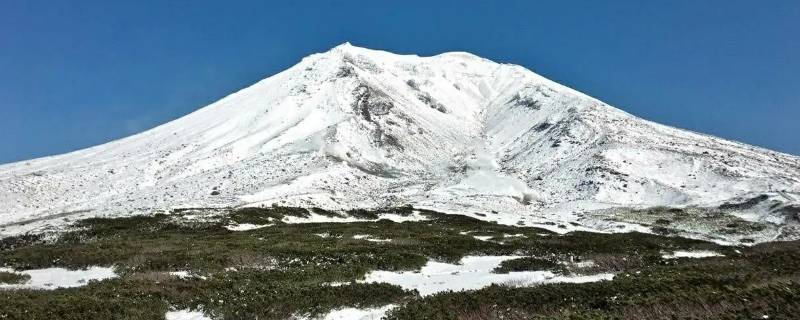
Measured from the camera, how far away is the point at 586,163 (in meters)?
100

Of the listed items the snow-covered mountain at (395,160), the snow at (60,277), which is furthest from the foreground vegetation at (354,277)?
the snow-covered mountain at (395,160)

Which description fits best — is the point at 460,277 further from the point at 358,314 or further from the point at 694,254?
the point at 694,254

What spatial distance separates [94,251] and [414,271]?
59.0 feet

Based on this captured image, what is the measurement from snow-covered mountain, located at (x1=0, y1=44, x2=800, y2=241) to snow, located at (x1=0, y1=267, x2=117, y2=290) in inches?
966

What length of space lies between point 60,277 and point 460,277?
742 inches

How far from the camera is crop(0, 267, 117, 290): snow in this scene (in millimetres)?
24711

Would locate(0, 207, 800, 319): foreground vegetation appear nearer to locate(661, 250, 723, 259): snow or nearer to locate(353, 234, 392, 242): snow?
locate(353, 234, 392, 242): snow

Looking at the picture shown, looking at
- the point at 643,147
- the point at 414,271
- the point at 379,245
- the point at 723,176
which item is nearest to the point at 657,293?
the point at 414,271

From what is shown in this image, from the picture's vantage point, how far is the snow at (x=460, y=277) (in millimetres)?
24406

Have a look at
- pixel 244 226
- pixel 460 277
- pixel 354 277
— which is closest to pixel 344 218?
pixel 244 226

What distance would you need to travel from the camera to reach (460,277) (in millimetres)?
27703

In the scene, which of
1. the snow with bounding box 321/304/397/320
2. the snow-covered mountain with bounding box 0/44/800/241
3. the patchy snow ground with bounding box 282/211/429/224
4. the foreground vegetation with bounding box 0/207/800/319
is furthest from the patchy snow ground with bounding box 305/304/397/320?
the snow-covered mountain with bounding box 0/44/800/241

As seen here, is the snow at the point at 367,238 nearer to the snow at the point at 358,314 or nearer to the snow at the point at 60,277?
the snow at the point at 60,277

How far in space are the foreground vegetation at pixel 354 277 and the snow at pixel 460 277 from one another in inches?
35.7
